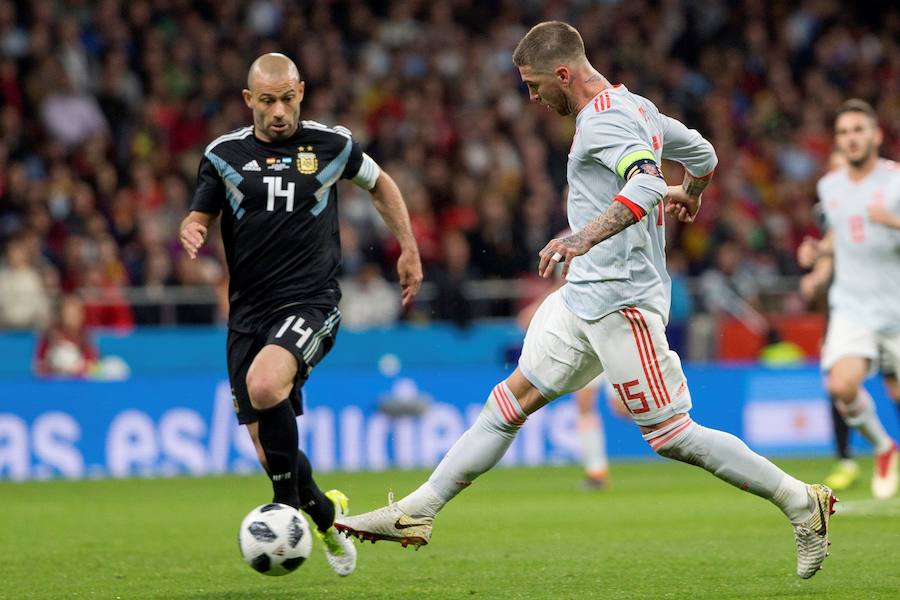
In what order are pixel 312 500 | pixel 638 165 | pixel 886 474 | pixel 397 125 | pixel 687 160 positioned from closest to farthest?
pixel 638 165, pixel 687 160, pixel 312 500, pixel 886 474, pixel 397 125

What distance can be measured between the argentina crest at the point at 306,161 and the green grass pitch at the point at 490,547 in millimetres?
1890

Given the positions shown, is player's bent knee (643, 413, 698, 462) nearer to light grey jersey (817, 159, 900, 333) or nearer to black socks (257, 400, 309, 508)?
black socks (257, 400, 309, 508)

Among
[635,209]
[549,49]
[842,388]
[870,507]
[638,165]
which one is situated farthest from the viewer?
[842,388]

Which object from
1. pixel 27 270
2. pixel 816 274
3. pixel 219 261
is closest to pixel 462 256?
pixel 219 261

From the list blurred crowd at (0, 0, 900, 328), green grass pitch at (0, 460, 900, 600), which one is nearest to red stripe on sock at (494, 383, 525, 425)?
green grass pitch at (0, 460, 900, 600)

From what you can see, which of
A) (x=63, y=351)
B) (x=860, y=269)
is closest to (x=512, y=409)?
(x=860, y=269)

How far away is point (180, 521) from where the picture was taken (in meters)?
9.97

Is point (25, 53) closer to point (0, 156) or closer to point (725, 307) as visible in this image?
point (0, 156)

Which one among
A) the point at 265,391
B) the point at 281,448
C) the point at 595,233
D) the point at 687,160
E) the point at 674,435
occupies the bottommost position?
the point at 281,448

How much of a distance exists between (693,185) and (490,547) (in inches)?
98.4

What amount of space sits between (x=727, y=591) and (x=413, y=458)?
8374mm

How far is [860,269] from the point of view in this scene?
10.2m

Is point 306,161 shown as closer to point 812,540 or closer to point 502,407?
point 502,407

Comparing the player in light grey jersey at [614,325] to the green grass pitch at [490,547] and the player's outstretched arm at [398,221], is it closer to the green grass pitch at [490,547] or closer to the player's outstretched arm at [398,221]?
the green grass pitch at [490,547]
